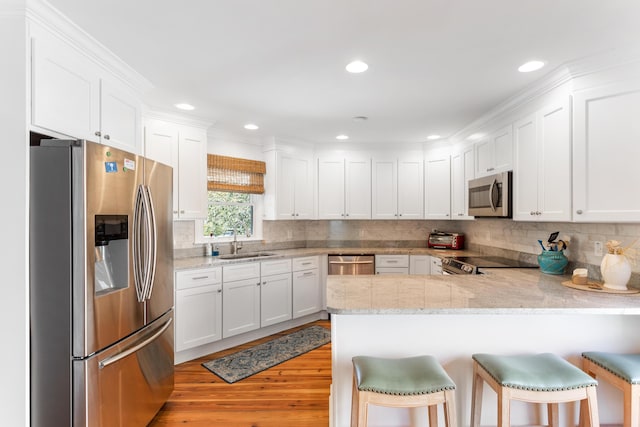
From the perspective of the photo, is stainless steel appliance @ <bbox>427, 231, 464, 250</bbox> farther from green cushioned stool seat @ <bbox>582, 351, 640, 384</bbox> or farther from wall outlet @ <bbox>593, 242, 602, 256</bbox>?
green cushioned stool seat @ <bbox>582, 351, 640, 384</bbox>

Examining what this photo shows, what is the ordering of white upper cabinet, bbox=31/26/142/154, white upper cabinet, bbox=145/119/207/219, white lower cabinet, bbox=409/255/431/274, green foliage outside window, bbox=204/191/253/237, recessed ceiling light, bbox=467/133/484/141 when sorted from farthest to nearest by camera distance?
1. white lower cabinet, bbox=409/255/431/274
2. green foliage outside window, bbox=204/191/253/237
3. recessed ceiling light, bbox=467/133/484/141
4. white upper cabinet, bbox=145/119/207/219
5. white upper cabinet, bbox=31/26/142/154

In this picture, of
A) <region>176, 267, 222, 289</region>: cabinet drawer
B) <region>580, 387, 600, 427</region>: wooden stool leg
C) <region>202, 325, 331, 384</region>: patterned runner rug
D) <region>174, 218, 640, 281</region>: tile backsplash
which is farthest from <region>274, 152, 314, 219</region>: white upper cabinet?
<region>580, 387, 600, 427</region>: wooden stool leg

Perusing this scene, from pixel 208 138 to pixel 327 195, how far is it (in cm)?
178

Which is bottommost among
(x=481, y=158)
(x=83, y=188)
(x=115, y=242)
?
(x=115, y=242)

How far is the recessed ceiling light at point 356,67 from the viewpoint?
2.21 metres

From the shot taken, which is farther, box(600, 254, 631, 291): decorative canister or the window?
the window

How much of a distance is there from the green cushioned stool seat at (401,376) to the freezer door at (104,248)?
1323 mm

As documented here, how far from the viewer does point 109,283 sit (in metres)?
1.88

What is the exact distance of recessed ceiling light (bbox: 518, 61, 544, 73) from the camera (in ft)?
7.20

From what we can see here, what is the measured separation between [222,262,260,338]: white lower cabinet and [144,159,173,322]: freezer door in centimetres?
100

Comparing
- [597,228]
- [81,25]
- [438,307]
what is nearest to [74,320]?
[81,25]

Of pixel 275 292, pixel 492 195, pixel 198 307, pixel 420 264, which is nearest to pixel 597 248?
pixel 492 195

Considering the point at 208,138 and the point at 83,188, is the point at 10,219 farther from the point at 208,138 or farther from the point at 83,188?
the point at 208,138

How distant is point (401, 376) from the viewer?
152cm
